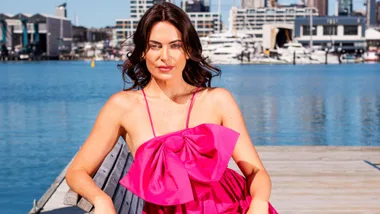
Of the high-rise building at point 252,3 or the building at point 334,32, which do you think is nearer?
the building at point 334,32

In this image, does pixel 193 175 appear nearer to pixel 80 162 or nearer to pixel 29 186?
pixel 80 162

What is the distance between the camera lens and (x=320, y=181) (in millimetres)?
5922

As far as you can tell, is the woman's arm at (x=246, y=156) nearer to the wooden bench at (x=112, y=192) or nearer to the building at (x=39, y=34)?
the wooden bench at (x=112, y=192)

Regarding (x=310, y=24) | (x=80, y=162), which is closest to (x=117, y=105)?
(x=80, y=162)

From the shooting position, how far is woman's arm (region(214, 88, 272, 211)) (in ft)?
8.20

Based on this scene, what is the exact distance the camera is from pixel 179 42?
8.67ft

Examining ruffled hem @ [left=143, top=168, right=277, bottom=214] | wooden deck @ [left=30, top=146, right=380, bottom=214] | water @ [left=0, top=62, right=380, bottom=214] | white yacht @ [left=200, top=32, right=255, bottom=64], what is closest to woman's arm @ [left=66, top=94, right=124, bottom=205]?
ruffled hem @ [left=143, top=168, right=277, bottom=214]

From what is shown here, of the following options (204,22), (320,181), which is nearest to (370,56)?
Result: (204,22)

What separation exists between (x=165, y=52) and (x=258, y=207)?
2.05ft

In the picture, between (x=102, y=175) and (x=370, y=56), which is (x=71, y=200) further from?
(x=370, y=56)

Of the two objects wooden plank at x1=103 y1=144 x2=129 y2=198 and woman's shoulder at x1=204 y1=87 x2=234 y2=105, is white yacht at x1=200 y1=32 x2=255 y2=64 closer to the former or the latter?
wooden plank at x1=103 y1=144 x2=129 y2=198

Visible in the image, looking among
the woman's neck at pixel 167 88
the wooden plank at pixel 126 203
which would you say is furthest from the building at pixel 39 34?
the woman's neck at pixel 167 88

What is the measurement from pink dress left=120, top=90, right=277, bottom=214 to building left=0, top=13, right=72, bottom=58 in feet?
526

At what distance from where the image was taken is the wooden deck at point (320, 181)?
4.99m
